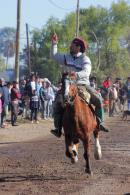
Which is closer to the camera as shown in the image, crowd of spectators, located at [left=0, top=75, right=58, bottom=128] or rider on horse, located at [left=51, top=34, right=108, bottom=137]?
rider on horse, located at [left=51, top=34, right=108, bottom=137]

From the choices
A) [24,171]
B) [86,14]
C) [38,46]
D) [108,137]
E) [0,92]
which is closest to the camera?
[24,171]

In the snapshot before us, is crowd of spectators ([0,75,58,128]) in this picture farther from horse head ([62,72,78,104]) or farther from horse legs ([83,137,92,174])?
horse head ([62,72,78,104])

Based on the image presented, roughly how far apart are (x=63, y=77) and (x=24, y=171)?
2.33m

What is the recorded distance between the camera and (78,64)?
1313cm

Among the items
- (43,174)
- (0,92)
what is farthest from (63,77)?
(0,92)

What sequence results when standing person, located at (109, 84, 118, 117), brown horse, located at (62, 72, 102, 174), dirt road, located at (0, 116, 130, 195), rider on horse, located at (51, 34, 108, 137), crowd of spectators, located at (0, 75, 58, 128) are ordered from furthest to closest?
standing person, located at (109, 84, 118, 117) → crowd of spectators, located at (0, 75, 58, 128) → rider on horse, located at (51, 34, 108, 137) → brown horse, located at (62, 72, 102, 174) → dirt road, located at (0, 116, 130, 195)

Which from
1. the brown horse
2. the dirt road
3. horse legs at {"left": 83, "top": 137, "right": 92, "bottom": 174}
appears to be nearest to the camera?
the dirt road

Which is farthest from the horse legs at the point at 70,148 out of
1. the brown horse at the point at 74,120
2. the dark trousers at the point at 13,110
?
the dark trousers at the point at 13,110

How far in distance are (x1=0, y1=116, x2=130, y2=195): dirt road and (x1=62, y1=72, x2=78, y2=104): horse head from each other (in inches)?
60.6

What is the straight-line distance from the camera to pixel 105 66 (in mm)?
71250

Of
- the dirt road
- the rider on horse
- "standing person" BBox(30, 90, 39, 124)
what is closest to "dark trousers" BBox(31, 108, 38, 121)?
"standing person" BBox(30, 90, 39, 124)

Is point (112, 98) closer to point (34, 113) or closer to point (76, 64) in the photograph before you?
point (34, 113)

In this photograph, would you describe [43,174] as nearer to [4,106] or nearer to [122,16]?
[4,106]

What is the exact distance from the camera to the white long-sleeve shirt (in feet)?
42.8
